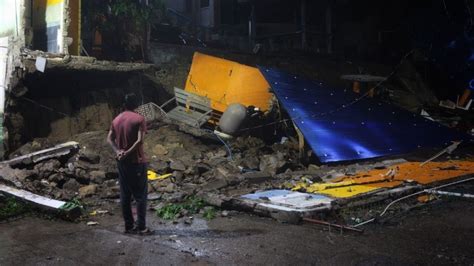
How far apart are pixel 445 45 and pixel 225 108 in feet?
28.8

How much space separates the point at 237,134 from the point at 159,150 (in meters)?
2.06

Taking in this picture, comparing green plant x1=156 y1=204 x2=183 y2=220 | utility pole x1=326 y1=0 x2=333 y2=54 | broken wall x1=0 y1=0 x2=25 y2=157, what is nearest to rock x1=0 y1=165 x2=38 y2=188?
broken wall x1=0 y1=0 x2=25 y2=157

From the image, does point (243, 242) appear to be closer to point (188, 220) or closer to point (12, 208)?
point (188, 220)

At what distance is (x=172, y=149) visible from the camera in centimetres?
1038

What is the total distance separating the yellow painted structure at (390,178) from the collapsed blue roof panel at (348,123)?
1.25 meters

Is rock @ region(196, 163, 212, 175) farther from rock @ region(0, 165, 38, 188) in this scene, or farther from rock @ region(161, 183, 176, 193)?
rock @ region(0, 165, 38, 188)

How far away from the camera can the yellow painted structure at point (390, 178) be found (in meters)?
7.40

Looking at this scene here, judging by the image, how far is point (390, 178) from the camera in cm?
812

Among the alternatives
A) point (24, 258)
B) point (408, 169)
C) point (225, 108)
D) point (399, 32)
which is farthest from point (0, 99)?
point (399, 32)

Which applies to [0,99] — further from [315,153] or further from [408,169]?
[408,169]

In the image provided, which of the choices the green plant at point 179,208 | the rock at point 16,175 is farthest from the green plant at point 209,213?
the rock at point 16,175

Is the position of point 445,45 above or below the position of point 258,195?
above

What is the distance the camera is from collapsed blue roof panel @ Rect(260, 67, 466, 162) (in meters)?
10.3

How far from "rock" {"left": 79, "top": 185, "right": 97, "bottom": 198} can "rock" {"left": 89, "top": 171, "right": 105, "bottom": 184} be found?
0.49 meters
